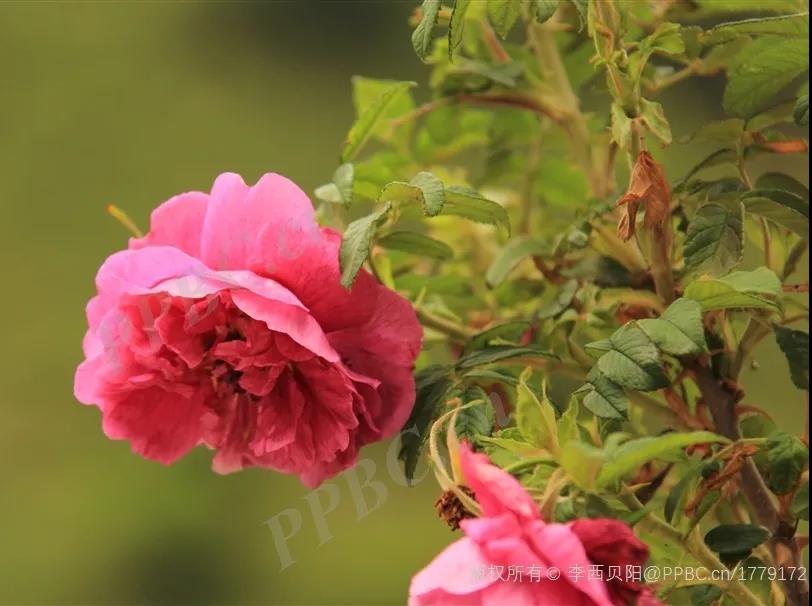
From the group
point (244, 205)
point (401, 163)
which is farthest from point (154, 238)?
point (401, 163)

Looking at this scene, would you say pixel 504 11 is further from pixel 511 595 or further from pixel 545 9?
pixel 511 595

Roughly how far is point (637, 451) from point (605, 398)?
0.05 metres

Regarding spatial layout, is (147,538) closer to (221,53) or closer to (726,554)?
(221,53)

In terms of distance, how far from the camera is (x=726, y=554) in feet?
1.01

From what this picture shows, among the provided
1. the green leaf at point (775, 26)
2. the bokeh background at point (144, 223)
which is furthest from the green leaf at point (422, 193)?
the bokeh background at point (144, 223)

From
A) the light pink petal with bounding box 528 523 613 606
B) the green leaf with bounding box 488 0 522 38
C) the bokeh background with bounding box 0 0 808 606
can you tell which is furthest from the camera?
the bokeh background with bounding box 0 0 808 606

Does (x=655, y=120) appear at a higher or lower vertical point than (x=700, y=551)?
higher

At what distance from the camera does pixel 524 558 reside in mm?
239

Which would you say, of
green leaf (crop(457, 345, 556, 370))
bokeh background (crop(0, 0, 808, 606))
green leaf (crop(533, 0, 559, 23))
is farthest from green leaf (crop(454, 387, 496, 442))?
bokeh background (crop(0, 0, 808, 606))

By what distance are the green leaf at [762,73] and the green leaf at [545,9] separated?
0.27ft

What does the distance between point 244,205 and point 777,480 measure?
0.59 feet

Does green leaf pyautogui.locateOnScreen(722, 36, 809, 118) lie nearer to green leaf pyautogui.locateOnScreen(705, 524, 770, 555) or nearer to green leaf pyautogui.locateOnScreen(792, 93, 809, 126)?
green leaf pyautogui.locateOnScreen(792, 93, 809, 126)

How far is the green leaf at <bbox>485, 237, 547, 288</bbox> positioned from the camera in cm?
41

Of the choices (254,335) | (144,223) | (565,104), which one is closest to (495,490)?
(254,335)
